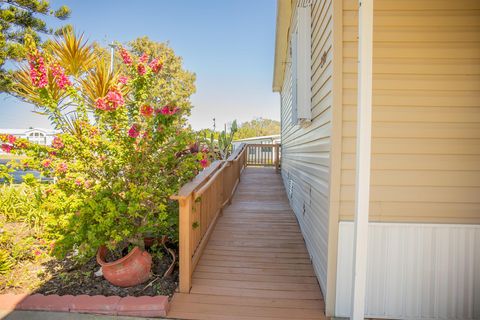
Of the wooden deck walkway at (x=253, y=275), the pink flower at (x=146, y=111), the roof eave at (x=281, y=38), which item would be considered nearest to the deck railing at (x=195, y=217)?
the wooden deck walkway at (x=253, y=275)

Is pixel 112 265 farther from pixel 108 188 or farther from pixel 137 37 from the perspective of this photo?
pixel 137 37

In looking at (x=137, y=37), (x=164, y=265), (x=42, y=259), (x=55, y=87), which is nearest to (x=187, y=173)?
(x=164, y=265)

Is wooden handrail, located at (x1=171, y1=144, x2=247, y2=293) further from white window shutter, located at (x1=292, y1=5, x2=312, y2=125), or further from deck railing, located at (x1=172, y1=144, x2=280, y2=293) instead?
white window shutter, located at (x1=292, y1=5, x2=312, y2=125)

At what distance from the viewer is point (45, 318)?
7.42 ft

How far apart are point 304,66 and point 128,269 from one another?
3174 mm

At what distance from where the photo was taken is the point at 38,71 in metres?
2.56

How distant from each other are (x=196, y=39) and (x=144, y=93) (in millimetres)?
18047

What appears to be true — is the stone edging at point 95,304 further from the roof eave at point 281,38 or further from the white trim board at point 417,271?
the roof eave at point 281,38

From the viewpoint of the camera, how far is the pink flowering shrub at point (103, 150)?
262 centimetres

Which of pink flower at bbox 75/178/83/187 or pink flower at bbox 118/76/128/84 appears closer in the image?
pink flower at bbox 75/178/83/187

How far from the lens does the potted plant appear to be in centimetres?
263

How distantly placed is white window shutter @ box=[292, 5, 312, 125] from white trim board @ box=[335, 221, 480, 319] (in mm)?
1665

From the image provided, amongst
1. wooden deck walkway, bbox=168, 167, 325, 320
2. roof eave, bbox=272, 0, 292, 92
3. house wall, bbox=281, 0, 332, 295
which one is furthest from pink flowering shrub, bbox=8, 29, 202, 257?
roof eave, bbox=272, 0, 292, 92

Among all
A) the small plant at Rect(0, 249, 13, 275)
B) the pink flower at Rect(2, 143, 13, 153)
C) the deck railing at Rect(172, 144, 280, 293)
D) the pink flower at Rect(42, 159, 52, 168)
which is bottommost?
the small plant at Rect(0, 249, 13, 275)
